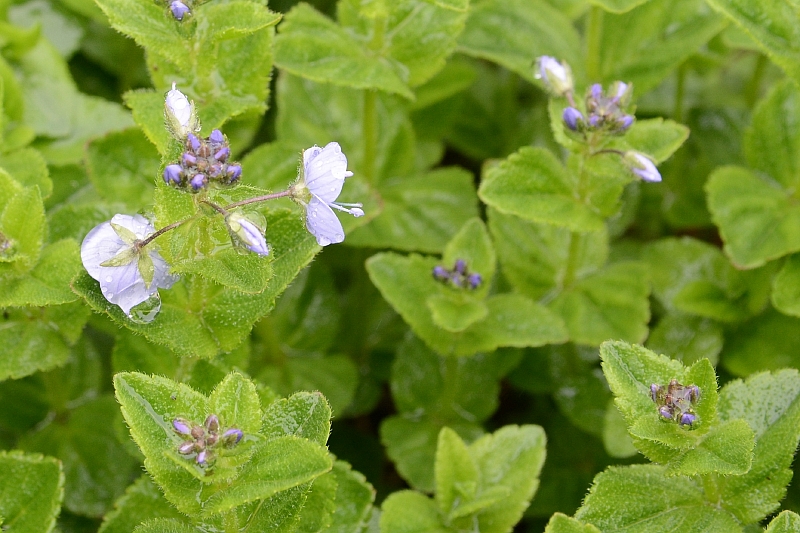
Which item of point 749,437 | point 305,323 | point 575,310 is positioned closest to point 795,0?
point 575,310

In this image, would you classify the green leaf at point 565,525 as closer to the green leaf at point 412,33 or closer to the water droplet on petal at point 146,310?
the water droplet on petal at point 146,310

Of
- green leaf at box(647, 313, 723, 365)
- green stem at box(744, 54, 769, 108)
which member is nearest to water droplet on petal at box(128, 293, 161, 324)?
green leaf at box(647, 313, 723, 365)

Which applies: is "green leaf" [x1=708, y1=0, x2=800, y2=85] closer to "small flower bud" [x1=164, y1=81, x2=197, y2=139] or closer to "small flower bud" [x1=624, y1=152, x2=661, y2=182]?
"small flower bud" [x1=624, y1=152, x2=661, y2=182]

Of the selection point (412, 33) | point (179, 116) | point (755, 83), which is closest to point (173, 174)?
point (179, 116)

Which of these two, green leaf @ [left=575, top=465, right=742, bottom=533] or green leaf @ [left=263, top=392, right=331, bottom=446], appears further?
green leaf @ [left=575, top=465, right=742, bottom=533]

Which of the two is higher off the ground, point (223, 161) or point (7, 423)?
point (223, 161)

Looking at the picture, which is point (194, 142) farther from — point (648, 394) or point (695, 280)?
point (695, 280)

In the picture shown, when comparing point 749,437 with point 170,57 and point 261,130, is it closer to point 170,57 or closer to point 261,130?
point 170,57
